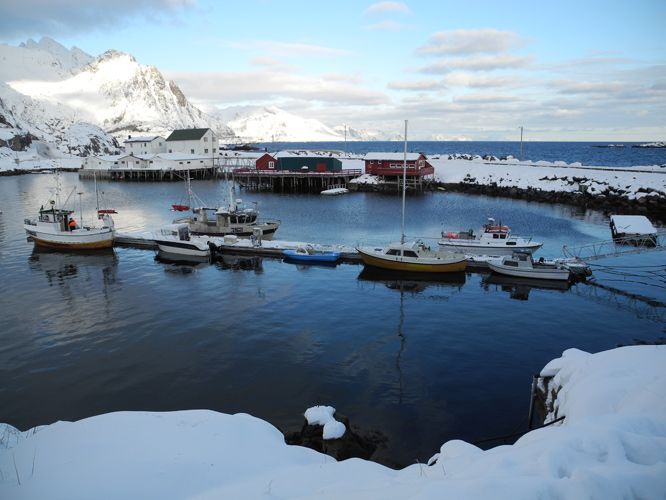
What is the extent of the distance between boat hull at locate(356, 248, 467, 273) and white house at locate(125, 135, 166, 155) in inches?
4679

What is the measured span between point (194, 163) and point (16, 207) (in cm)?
5376

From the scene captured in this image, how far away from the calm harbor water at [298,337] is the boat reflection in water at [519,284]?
0.20m

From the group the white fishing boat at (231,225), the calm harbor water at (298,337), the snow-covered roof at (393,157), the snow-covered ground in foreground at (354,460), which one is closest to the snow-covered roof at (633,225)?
the calm harbor water at (298,337)

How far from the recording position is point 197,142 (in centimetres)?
12731

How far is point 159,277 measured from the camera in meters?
31.9

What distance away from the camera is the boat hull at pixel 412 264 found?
3206 centimetres

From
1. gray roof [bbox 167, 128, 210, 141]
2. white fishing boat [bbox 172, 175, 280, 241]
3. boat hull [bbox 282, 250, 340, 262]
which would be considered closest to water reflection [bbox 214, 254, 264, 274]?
boat hull [bbox 282, 250, 340, 262]

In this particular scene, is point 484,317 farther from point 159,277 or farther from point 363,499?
point 159,277

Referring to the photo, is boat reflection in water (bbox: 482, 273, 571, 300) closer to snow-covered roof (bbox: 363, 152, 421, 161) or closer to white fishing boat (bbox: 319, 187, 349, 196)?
white fishing boat (bbox: 319, 187, 349, 196)

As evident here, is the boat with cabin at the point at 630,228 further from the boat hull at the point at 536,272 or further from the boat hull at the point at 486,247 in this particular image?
the boat hull at the point at 536,272

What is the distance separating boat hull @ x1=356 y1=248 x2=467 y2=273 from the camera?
3206cm

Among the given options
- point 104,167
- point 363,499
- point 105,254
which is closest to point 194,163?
point 104,167

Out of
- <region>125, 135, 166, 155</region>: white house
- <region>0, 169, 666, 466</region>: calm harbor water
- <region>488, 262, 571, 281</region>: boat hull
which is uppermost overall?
<region>125, 135, 166, 155</region>: white house

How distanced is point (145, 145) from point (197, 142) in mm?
18494
